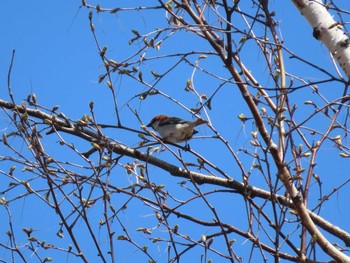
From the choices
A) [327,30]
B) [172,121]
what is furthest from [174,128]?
[327,30]

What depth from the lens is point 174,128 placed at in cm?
689

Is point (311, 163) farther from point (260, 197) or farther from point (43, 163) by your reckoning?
point (43, 163)

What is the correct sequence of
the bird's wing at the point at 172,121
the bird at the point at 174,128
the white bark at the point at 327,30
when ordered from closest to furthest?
the white bark at the point at 327,30
the bird at the point at 174,128
the bird's wing at the point at 172,121

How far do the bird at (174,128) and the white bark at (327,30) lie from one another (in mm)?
3236

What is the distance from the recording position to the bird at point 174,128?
6646mm

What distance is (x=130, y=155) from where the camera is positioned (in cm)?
437

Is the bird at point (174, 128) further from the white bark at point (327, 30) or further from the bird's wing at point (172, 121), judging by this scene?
the white bark at point (327, 30)

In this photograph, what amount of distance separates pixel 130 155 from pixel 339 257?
173 cm

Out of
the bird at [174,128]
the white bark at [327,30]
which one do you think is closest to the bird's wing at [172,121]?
the bird at [174,128]

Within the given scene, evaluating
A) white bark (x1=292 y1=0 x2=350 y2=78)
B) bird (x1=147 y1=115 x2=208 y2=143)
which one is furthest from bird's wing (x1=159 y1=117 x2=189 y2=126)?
white bark (x1=292 y1=0 x2=350 y2=78)

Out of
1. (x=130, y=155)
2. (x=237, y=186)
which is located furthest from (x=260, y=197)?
(x=130, y=155)

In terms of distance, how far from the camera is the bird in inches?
262

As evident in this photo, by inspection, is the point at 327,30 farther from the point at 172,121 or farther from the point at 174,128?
the point at 172,121

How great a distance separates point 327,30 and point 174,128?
13.0 feet
